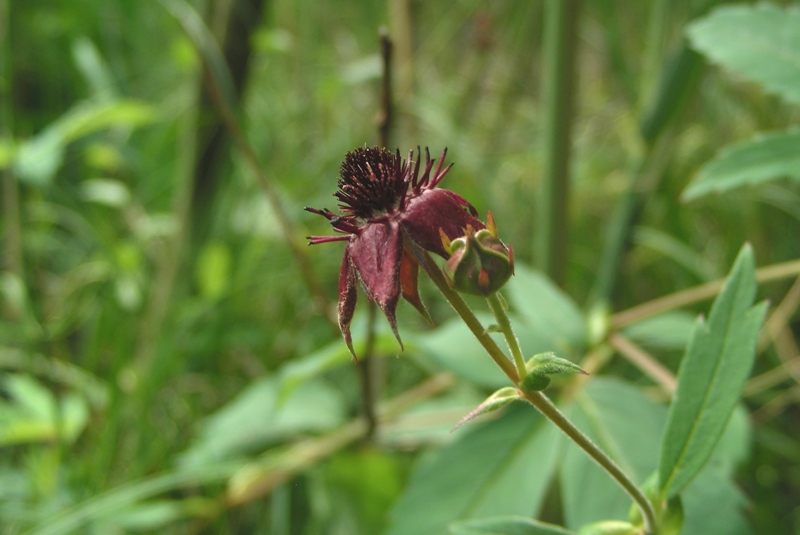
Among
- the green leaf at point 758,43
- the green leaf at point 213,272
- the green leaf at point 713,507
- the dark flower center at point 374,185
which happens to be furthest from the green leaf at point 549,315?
the green leaf at point 213,272

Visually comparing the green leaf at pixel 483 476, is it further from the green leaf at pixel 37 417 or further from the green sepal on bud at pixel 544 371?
the green leaf at pixel 37 417

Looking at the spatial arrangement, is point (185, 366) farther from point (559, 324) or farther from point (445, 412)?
point (559, 324)

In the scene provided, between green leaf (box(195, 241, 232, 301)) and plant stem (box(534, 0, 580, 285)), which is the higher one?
plant stem (box(534, 0, 580, 285))

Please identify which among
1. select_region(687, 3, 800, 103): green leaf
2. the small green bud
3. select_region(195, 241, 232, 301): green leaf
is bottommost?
select_region(195, 241, 232, 301): green leaf

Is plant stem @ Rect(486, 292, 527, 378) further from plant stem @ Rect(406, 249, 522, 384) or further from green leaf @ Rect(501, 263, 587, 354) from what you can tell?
green leaf @ Rect(501, 263, 587, 354)

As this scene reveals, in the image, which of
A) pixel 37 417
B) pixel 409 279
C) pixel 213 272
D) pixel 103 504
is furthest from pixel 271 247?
pixel 409 279

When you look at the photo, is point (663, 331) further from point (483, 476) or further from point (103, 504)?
point (103, 504)

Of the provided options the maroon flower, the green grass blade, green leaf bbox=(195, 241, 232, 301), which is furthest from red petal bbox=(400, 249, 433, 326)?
green leaf bbox=(195, 241, 232, 301)

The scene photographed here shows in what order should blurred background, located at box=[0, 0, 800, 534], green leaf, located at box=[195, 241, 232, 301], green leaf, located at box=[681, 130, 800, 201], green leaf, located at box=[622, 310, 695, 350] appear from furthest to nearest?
green leaf, located at box=[195, 241, 232, 301]
blurred background, located at box=[0, 0, 800, 534]
green leaf, located at box=[622, 310, 695, 350]
green leaf, located at box=[681, 130, 800, 201]
